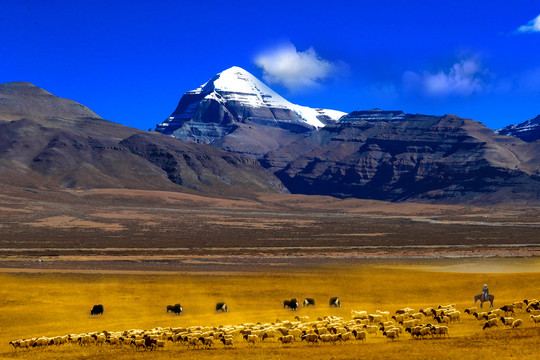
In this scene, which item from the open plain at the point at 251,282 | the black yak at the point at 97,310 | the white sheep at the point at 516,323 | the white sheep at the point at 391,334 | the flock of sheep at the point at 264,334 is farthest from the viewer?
the black yak at the point at 97,310

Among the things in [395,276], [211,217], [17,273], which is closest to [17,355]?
[17,273]

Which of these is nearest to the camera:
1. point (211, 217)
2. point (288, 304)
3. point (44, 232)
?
point (288, 304)

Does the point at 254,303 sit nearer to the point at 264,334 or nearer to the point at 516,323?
the point at 264,334

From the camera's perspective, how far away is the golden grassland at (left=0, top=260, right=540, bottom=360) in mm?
27703

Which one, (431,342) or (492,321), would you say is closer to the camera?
(431,342)

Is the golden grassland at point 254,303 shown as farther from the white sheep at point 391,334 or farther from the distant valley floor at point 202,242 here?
the distant valley floor at point 202,242

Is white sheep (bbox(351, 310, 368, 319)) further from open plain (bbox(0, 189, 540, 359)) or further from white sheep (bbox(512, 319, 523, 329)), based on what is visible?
white sheep (bbox(512, 319, 523, 329))

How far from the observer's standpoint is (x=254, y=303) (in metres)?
45.4

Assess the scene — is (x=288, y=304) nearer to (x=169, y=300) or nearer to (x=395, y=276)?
(x=169, y=300)

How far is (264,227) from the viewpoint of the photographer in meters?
139

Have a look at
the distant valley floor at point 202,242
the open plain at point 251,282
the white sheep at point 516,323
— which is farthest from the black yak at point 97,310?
the white sheep at point 516,323

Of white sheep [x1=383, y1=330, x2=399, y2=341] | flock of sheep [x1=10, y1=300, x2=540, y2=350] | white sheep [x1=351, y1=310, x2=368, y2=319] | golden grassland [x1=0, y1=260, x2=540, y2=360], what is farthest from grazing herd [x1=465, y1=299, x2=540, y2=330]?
white sheep [x1=351, y1=310, x2=368, y2=319]

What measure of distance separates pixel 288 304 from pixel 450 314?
37.7ft

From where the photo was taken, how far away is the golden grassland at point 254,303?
90.9 ft
